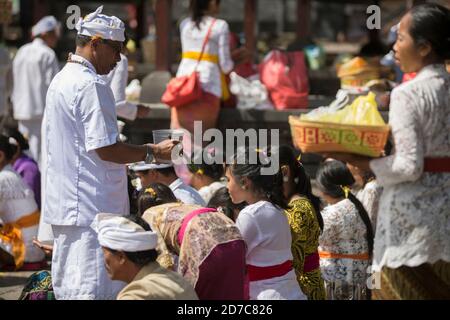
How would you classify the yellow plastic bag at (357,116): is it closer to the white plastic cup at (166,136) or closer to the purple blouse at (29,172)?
the white plastic cup at (166,136)

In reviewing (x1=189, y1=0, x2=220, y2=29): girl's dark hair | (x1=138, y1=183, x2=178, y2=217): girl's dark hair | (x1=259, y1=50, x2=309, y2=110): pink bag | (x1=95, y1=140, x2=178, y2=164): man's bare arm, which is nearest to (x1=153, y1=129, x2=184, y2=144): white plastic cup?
(x1=138, y1=183, x2=178, y2=217): girl's dark hair

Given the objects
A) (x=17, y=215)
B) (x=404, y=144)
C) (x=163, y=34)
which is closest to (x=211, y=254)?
(x=404, y=144)

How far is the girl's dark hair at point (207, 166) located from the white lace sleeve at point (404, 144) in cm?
352

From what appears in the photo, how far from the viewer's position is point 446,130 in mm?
4008

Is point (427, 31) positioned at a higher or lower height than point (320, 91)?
higher

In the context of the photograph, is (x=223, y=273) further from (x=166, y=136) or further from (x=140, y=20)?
(x=140, y=20)

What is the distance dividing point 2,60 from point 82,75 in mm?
5957

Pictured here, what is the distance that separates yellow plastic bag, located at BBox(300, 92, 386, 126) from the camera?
13.0ft

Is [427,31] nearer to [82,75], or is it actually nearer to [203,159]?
[82,75]

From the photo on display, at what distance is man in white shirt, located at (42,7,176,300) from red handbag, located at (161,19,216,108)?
13.5ft

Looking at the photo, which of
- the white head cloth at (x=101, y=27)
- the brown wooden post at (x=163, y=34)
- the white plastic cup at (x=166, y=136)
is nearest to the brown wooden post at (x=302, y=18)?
the brown wooden post at (x=163, y=34)

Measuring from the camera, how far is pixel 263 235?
15.9 ft

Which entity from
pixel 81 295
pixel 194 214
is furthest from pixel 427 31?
pixel 81 295

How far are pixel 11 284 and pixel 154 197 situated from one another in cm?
207
